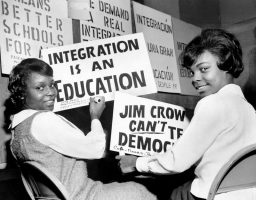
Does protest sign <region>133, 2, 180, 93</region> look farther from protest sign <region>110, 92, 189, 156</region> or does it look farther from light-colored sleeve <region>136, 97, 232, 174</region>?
light-colored sleeve <region>136, 97, 232, 174</region>

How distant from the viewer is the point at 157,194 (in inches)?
78.8

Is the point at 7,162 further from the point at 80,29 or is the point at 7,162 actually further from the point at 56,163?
the point at 80,29

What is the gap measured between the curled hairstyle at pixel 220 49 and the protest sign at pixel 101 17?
3.84ft

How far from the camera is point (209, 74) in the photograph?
183cm

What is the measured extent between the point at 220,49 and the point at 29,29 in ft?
4.27

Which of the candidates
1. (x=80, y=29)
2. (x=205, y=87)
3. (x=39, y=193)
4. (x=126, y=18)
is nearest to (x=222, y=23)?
(x=126, y=18)

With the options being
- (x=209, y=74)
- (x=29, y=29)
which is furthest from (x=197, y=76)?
(x=29, y=29)

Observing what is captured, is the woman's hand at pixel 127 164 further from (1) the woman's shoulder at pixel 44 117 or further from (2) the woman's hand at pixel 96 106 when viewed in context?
(1) the woman's shoulder at pixel 44 117

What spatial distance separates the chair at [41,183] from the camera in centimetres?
151

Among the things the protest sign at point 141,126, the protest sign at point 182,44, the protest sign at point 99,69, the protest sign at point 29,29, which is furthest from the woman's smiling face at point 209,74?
the protest sign at point 182,44

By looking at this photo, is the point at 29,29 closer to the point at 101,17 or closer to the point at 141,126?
the point at 101,17

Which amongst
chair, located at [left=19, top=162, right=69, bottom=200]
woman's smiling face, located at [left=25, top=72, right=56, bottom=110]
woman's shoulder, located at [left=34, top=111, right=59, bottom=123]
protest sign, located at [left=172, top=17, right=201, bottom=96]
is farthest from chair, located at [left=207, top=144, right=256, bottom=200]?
protest sign, located at [left=172, top=17, right=201, bottom=96]

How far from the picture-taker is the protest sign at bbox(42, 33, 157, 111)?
7.61ft

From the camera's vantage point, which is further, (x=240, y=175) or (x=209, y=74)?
(x=209, y=74)
